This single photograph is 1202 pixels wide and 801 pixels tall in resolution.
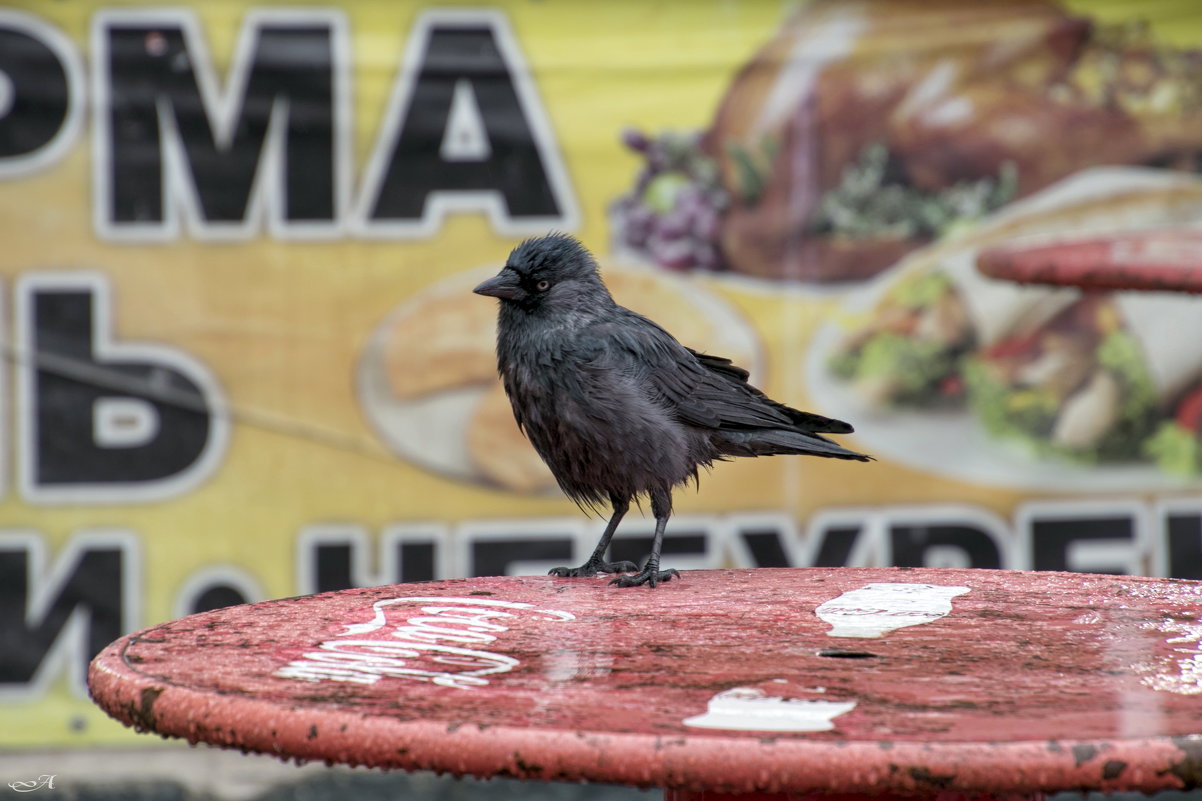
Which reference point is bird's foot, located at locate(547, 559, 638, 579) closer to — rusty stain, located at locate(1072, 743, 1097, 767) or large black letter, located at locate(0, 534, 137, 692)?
rusty stain, located at locate(1072, 743, 1097, 767)

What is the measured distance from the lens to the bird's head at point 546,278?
2.89 metres

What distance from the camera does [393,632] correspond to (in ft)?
6.48

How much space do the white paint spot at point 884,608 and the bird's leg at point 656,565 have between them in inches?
17.1

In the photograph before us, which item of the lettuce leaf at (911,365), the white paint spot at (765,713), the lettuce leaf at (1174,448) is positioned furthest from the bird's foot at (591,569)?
the lettuce leaf at (1174,448)

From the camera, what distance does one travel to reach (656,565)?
8.85 feet

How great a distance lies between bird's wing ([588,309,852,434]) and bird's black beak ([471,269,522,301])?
170mm

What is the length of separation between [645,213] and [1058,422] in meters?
1.47

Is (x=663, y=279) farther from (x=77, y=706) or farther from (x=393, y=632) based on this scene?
(x=393, y=632)

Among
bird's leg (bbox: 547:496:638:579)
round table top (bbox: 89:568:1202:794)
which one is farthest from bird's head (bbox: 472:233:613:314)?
round table top (bbox: 89:568:1202:794)

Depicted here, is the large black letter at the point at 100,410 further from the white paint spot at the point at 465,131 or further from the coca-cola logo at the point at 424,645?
the coca-cola logo at the point at 424,645

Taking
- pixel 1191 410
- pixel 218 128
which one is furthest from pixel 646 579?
pixel 1191 410

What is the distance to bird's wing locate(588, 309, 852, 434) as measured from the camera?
2.85m

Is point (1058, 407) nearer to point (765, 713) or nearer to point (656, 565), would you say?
point (656, 565)

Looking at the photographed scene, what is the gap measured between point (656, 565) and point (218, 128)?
8.58 feet
